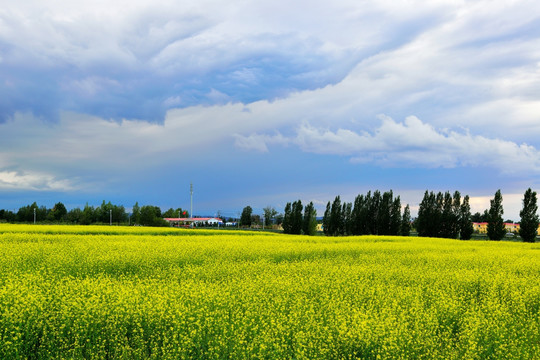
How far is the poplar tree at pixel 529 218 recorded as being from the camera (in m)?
62.2

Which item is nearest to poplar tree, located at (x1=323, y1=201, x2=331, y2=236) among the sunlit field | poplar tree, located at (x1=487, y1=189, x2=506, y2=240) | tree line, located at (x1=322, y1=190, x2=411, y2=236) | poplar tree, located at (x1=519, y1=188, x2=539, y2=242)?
tree line, located at (x1=322, y1=190, x2=411, y2=236)

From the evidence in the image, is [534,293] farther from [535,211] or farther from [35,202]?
[35,202]

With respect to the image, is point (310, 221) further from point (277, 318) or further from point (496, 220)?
point (277, 318)

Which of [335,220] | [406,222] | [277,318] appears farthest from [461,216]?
[277,318]

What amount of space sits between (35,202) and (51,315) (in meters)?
146

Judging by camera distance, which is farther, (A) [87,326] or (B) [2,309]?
(B) [2,309]

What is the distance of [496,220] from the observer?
64.8 metres

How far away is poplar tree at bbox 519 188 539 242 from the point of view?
204ft

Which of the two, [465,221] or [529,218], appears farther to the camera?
[465,221]

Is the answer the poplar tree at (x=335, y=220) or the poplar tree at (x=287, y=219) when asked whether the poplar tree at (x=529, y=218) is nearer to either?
the poplar tree at (x=335, y=220)

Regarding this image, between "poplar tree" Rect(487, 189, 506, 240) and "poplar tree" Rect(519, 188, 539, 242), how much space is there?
2575 millimetres

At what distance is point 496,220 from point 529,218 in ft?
14.2

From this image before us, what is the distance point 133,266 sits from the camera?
1666 cm

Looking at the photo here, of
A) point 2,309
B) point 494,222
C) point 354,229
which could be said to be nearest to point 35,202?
point 354,229
